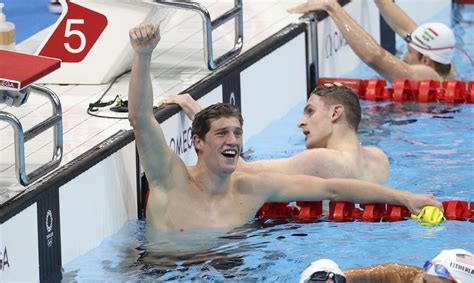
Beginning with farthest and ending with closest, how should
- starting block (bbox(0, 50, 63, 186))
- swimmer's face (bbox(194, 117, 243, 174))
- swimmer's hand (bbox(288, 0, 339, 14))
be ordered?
1. swimmer's hand (bbox(288, 0, 339, 14))
2. swimmer's face (bbox(194, 117, 243, 174))
3. starting block (bbox(0, 50, 63, 186))

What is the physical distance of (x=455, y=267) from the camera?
4969 millimetres

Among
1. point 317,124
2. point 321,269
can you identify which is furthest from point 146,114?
point 321,269

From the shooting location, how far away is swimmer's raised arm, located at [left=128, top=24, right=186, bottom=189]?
573 centimetres

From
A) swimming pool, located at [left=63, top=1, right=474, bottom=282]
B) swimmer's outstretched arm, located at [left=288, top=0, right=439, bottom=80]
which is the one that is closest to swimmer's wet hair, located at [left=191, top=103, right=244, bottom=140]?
swimming pool, located at [left=63, top=1, right=474, bottom=282]

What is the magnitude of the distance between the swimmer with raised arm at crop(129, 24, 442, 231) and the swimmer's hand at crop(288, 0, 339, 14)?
8.03 feet

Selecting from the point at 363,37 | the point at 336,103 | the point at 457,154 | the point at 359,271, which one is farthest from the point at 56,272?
the point at 363,37

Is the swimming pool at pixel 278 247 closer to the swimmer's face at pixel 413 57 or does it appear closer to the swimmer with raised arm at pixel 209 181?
the swimmer with raised arm at pixel 209 181

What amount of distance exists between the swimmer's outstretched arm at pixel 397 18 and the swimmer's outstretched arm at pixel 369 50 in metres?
0.40

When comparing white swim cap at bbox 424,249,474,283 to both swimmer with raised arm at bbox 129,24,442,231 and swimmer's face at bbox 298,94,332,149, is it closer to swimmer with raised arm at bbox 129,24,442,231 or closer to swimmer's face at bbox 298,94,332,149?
swimmer with raised arm at bbox 129,24,442,231

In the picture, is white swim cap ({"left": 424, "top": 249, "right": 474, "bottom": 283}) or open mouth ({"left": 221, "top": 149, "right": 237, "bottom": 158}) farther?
open mouth ({"left": 221, "top": 149, "right": 237, "bottom": 158})

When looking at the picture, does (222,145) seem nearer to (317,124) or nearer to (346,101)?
(317,124)

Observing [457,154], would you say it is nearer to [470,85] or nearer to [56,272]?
[470,85]

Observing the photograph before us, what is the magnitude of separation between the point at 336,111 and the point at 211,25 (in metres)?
0.92

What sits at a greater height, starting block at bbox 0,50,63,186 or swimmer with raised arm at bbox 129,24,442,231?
starting block at bbox 0,50,63,186
